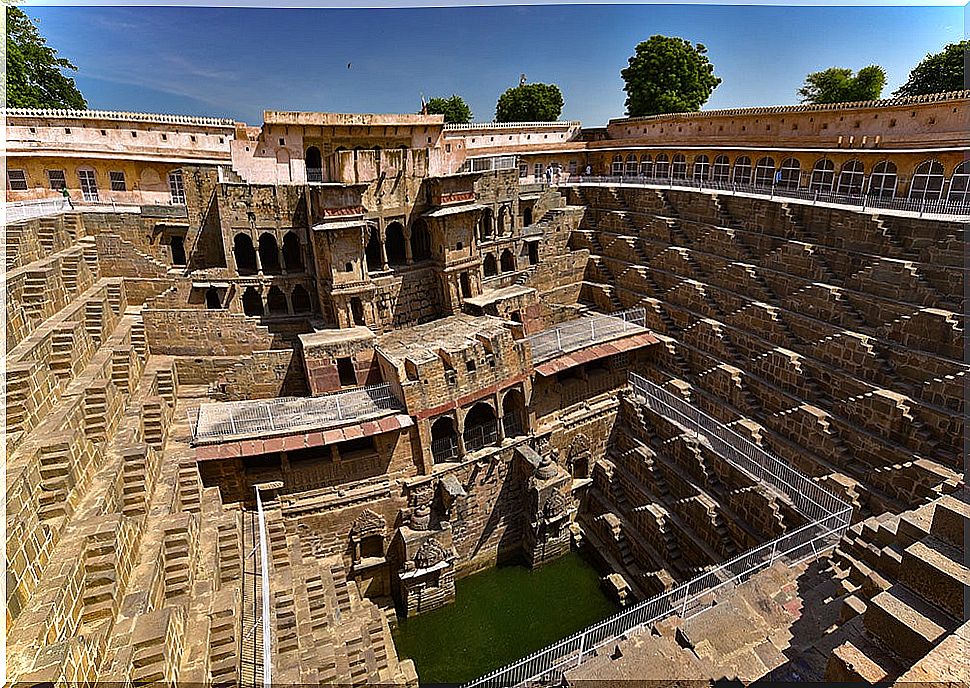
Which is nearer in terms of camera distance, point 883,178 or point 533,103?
point 883,178

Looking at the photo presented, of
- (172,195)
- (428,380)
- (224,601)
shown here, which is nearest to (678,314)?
(428,380)

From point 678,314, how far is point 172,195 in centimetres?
2633

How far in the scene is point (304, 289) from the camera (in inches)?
942

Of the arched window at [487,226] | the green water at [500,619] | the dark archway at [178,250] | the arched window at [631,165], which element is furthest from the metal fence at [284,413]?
the arched window at [631,165]

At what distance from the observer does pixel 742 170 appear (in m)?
31.8

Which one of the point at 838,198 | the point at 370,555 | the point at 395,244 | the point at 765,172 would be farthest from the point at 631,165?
the point at 370,555

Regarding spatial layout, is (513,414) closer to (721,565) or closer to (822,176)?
(721,565)

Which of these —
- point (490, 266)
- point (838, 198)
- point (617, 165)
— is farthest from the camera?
point (617, 165)

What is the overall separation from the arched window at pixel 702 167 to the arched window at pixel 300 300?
25.9 metres

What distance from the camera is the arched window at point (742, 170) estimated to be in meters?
31.5

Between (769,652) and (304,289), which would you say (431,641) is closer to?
(769,652)

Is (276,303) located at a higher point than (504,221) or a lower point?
lower

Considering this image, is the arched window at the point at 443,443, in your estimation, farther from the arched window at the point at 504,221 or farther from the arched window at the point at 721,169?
the arched window at the point at 721,169

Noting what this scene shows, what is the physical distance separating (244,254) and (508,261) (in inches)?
513
